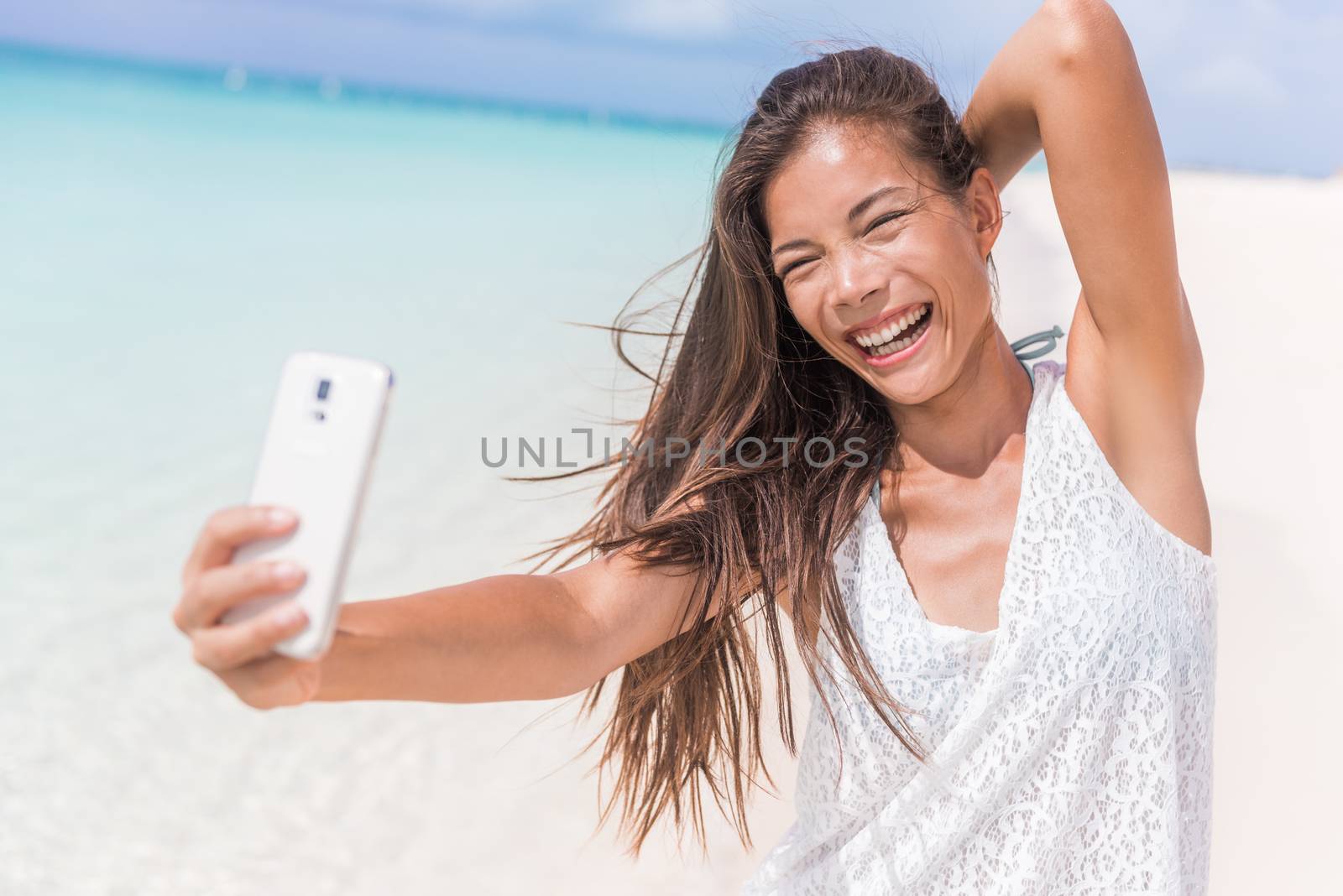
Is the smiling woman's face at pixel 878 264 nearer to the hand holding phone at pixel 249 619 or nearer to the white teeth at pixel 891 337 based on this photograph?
the white teeth at pixel 891 337

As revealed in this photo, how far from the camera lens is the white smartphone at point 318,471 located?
1.08 m

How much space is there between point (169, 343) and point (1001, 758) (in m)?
7.20

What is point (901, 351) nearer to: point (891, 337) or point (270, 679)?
point (891, 337)

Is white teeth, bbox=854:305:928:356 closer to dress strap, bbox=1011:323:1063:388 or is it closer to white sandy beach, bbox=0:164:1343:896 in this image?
dress strap, bbox=1011:323:1063:388

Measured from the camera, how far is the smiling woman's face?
5.83ft

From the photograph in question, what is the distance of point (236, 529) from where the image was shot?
109 cm

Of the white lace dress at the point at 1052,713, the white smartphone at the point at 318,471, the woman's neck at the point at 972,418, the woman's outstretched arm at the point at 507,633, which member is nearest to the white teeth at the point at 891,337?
the woman's neck at the point at 972,418

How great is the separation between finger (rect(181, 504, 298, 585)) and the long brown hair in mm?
734

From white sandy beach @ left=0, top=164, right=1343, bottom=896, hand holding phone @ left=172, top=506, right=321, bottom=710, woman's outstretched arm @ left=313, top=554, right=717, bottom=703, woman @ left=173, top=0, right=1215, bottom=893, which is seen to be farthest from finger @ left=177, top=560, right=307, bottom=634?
white sandy beach @ left=0, top=164, right=1343, bottom=896

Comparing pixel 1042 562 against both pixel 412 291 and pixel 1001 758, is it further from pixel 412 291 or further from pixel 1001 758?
pixel 412 291

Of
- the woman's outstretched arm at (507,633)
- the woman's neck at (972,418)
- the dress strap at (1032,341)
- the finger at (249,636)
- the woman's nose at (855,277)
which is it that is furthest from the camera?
the dress strap at (1032,341)

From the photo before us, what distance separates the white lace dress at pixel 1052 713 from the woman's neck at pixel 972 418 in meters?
0.12

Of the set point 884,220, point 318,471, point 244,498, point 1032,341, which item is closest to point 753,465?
point 884,220

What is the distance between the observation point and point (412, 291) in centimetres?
959
